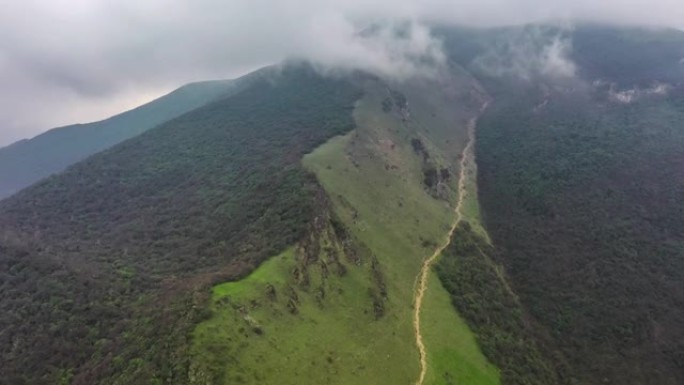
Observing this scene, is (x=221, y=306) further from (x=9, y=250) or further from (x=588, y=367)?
(x=588, y=367)

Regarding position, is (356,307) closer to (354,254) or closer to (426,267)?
(354,254)

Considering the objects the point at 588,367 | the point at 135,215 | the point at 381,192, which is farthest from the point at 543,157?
the point at 135,215

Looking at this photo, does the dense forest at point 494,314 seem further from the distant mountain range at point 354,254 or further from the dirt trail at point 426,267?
the dirt trail at point 426,267

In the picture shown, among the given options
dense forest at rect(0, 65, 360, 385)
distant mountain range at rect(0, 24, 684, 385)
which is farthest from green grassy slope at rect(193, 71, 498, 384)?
dense forest at rect(0, 65, 360, 385)

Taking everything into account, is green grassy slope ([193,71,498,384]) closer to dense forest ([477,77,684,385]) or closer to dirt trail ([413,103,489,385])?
dirt trail ([413,103,489,385])

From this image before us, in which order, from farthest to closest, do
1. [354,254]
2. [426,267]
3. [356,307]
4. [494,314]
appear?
[426,267] → [494,314] → [354,254] → [356,307]

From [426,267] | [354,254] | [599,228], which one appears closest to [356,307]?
[354,254]

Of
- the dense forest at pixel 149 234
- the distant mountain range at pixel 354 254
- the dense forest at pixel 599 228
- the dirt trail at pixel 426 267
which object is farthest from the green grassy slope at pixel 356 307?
the dense forest at pixel 599 228
